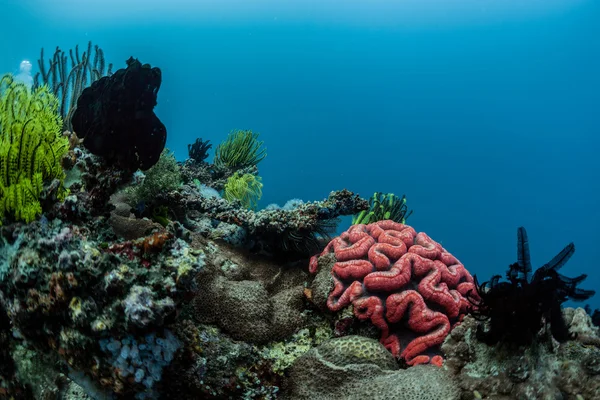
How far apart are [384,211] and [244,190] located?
264 cm

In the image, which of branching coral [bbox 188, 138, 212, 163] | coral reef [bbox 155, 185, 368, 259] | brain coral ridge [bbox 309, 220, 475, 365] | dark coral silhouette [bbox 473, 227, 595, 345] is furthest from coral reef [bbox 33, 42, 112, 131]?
dark coral silhouette [bbox 473, 227, 595, 345]

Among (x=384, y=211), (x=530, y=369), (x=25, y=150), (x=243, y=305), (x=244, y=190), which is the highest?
(x=384, y=211)

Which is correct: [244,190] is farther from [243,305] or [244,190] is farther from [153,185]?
[243,305]

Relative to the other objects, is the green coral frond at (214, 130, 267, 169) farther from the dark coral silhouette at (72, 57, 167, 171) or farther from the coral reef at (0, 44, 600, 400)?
the dark coral silhouette at (72, 57, 167, 171)

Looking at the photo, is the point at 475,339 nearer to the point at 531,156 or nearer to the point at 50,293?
the point at 50,293

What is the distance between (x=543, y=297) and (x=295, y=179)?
60.6m

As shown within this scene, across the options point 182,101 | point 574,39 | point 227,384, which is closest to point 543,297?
point 227,384

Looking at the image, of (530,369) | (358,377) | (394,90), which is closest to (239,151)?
(358,377)

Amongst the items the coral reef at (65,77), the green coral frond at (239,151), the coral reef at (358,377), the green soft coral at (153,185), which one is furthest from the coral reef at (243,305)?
the coral reef at (65,77)

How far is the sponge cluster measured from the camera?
260cm

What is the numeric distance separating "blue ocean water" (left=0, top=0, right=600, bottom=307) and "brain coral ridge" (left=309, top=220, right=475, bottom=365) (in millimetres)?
50082

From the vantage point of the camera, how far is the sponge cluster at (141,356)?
2.60m

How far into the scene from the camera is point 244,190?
7.52 metres

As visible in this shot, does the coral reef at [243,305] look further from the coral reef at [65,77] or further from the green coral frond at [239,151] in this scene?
the coral reef at [65,77]
